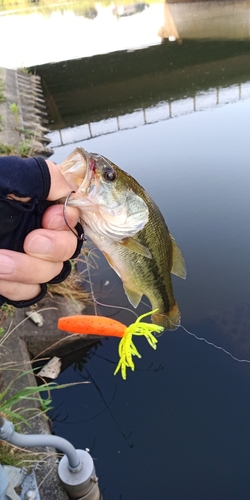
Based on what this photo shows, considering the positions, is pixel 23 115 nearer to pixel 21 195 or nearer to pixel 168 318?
pixel 168 318

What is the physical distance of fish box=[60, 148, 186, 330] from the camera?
5.46 feet

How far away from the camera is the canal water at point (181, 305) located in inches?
142

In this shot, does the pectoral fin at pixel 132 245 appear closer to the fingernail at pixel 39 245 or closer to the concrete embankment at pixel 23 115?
the fingernail at pixel 39 245

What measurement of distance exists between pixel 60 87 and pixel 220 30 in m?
11.3

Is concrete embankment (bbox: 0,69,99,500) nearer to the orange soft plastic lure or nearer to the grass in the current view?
the orange soft plastic lure

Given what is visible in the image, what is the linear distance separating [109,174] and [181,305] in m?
3.50

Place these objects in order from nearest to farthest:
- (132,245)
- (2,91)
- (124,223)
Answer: (124,223) → (132,245) → (2,91)

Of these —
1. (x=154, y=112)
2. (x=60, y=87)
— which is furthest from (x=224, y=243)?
(x=60, y=87)

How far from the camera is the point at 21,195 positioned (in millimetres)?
1465

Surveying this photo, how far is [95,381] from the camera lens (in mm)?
4266

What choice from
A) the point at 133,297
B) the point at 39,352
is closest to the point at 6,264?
the point at 133,297

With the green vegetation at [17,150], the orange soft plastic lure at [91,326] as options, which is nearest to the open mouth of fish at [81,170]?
the orange soft plastic lure at [91,326]

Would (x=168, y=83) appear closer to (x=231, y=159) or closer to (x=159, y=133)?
(x=159, y=133)

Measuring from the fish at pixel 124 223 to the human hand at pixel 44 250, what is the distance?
3.0 inches
